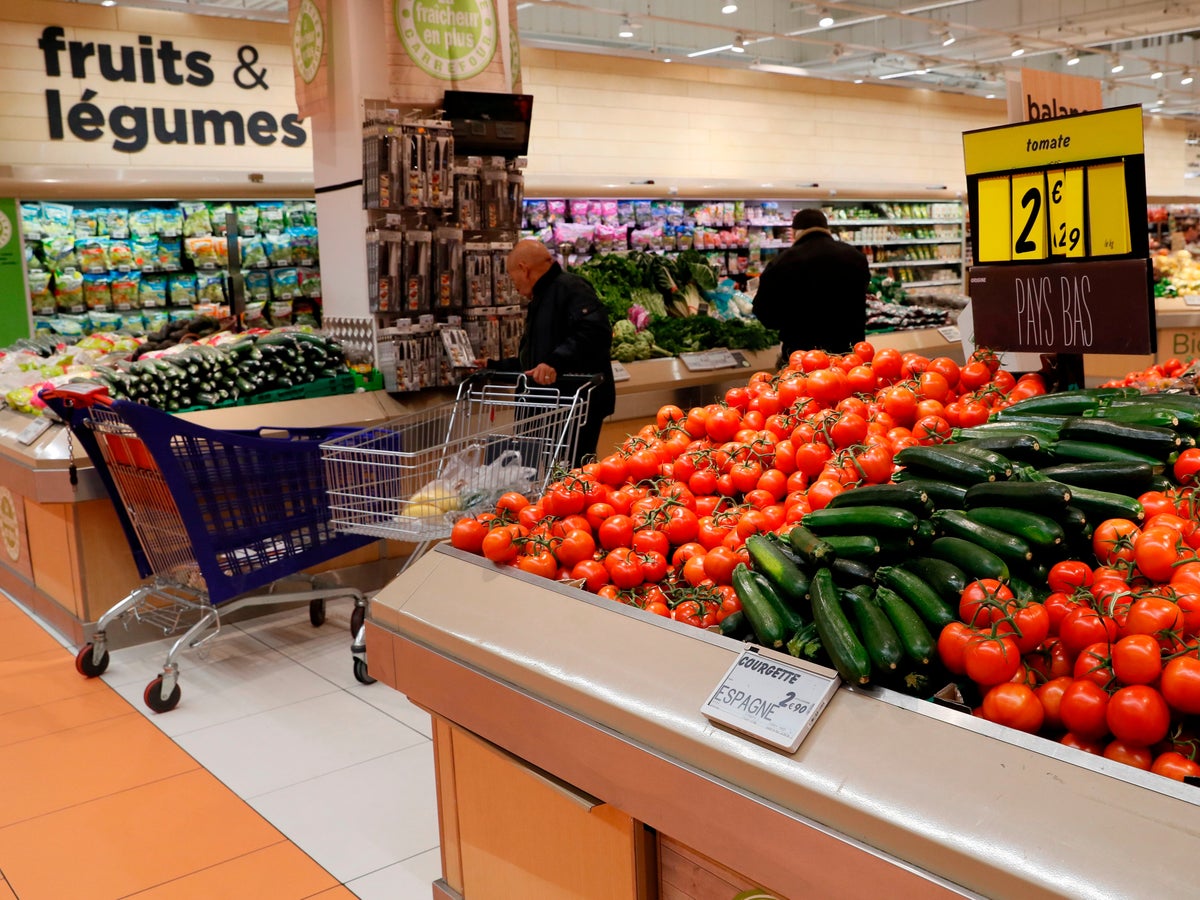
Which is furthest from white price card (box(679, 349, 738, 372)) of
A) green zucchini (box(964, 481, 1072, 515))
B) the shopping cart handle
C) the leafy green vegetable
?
green zucchini (box(964, 481, 1072, 515))

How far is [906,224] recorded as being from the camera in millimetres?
13820

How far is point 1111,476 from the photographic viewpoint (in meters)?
1.78

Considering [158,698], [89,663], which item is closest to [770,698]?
[158,698]

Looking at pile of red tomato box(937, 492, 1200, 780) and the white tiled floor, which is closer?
pile of red tomato box(937, 492, 1200, 780)

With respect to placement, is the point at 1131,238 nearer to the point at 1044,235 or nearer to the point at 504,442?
the point at 1044,235

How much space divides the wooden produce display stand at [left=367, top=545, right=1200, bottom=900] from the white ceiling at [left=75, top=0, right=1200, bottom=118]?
8.54 metres

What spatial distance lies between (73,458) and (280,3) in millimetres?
7248

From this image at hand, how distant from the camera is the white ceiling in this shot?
454 inches

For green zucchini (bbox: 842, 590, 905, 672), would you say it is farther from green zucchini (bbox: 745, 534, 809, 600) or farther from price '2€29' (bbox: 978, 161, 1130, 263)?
price '2€29' (bbox: 978, 161, 1130, 263)

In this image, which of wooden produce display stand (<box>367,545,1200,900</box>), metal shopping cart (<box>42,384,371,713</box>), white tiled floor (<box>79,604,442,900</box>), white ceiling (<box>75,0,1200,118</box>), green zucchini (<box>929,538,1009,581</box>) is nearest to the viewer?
wooden produce display stand (<box>367,545,1200,900</box>)

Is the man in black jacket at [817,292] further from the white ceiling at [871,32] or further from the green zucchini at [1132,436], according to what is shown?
the white ceiling at [871,32]

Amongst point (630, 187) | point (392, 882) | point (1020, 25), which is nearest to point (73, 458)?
point (392, 882)

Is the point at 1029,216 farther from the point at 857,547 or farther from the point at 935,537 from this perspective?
the point at 857,547

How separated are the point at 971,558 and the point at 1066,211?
1.09m
